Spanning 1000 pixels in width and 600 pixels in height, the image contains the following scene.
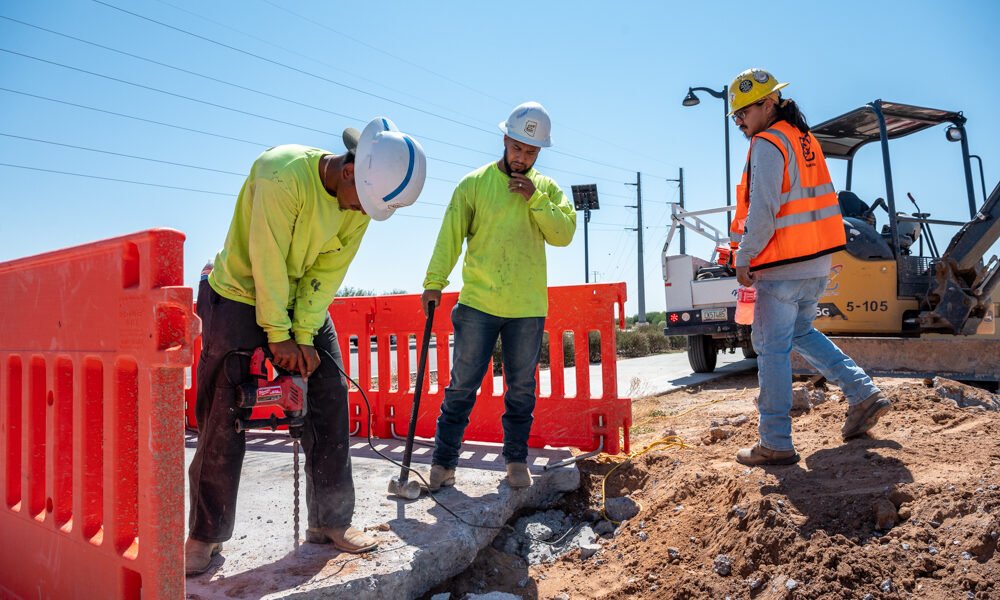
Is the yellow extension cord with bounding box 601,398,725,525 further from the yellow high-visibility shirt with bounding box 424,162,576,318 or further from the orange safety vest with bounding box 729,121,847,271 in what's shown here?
the orange safety vest with bounding box 729,121,847,271

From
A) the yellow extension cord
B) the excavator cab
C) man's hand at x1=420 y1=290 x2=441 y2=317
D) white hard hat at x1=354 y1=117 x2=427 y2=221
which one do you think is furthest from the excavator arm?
white hard hat at x1=354 y1=117 x2=427 y2=221

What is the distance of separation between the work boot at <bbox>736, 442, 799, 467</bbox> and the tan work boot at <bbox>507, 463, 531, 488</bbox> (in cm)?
120

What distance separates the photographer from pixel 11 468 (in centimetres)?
284

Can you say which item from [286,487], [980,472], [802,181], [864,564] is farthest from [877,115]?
[286,487]

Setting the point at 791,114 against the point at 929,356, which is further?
the point at 929,356

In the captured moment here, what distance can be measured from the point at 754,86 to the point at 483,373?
222cm

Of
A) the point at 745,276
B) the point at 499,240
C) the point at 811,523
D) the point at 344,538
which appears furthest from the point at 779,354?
the point at 344,538

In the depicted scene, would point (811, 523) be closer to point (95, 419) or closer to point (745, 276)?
point (745, 276)

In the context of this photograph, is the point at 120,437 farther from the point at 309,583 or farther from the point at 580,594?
the point at 580,594

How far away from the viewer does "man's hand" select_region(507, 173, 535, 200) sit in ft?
12.3

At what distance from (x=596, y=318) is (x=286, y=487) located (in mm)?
2272

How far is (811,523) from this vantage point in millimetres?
2875

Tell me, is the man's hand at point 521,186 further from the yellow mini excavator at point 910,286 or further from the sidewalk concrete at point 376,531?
the yellow mini excavator at point 910,286

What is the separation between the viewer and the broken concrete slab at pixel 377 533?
8.48 ft
